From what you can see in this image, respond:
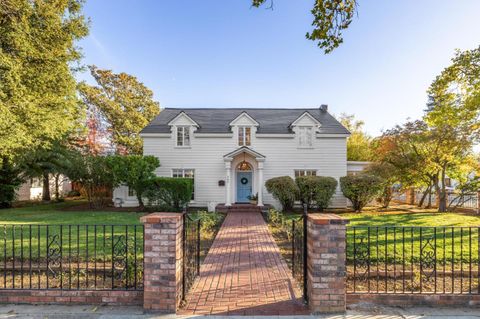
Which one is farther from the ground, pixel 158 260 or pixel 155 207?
pixel 158 260

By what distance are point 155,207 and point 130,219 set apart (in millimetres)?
3081

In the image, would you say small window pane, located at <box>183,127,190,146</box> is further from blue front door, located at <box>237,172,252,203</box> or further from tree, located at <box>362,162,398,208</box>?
tree, located at <box>362,162,398,208</box>

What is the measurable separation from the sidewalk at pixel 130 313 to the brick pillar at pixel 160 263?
189mm

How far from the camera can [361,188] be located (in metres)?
14.4

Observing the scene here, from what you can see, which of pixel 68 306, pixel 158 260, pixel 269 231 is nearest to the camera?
pixel 158 260

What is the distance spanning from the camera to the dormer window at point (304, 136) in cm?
1666

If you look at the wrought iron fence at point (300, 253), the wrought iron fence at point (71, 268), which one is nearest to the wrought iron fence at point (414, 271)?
the wrought iron fence at point (300, 253)

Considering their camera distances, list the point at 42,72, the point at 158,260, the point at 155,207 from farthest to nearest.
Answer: the point at 155,207 → the point at 42,72 → the point at 158,260

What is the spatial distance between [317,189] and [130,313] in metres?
12.1

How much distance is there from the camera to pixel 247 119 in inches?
658

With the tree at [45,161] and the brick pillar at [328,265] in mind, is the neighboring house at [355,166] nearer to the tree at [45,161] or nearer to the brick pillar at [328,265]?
the brick pillar at [328,265]

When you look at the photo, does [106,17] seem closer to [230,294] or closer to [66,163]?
[66,163]

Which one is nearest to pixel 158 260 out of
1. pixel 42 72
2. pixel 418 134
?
pixel 42 72

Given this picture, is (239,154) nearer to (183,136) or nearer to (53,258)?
(183,136)
